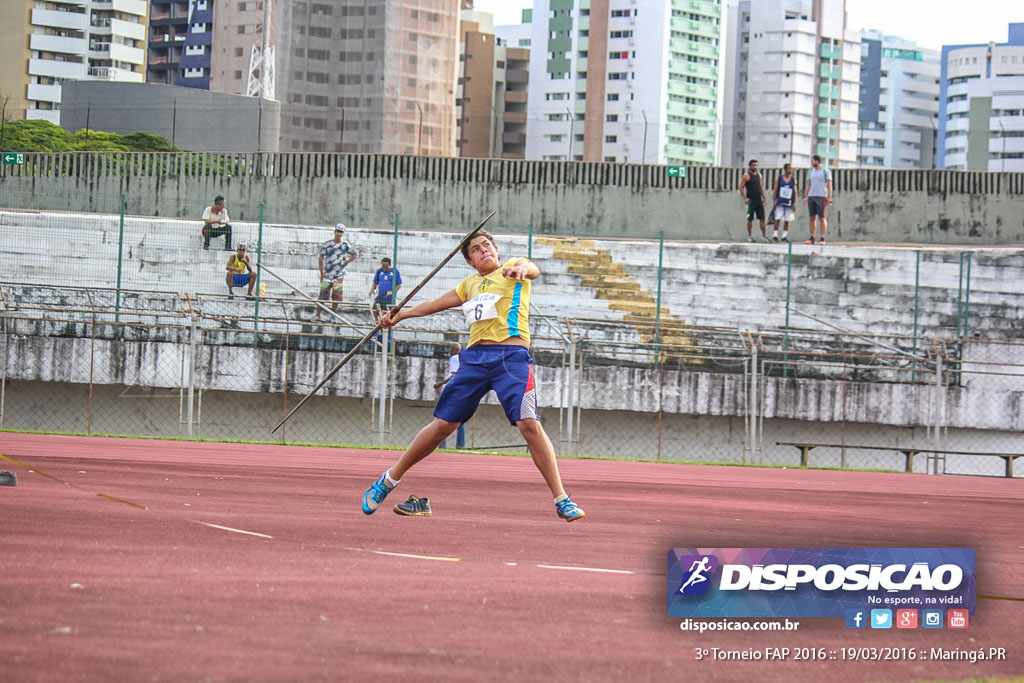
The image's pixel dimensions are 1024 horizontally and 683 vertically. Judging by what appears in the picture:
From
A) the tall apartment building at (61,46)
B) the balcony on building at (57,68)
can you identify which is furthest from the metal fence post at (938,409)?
the balcony on building at (57,68)

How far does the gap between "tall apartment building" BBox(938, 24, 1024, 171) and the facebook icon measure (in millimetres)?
103259

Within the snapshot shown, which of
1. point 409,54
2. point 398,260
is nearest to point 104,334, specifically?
point 398,260

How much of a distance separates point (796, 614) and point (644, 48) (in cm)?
10765

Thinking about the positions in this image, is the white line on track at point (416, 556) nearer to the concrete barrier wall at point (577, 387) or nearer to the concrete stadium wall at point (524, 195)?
the concrete barrier wall at point (577, 387)

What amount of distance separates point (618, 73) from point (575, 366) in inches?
3560

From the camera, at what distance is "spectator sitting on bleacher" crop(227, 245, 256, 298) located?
2502 centimetres

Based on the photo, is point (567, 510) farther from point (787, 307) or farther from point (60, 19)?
point (60, 19)

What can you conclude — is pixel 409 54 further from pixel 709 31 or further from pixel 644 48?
pixel 709 31

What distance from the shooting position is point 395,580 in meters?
6.33

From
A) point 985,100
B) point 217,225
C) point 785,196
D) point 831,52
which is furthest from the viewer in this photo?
point 985,100

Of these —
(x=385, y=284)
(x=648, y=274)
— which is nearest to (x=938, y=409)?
(x=648, y=274)

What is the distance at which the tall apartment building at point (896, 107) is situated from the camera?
149 m

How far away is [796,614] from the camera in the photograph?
17.0ft

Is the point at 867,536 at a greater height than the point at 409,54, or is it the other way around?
the point at 409,54
